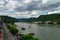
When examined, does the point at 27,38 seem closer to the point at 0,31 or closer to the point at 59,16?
the point at 0,31

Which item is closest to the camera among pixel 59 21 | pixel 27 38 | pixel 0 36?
pixel 0 36

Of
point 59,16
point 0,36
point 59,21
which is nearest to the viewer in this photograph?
point 0,36

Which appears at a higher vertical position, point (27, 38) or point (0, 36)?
point (0, 36)

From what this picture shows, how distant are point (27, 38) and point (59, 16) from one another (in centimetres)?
15923

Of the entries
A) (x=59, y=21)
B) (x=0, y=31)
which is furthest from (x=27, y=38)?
(x=59, y=21)

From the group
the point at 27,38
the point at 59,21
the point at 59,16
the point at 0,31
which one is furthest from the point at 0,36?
the point at 59,16

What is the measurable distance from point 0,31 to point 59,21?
515ft

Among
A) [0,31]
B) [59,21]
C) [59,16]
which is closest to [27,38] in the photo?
[0,31]

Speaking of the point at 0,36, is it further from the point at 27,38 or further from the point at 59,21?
the point at 59,21

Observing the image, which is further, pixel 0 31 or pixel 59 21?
pixel 59 21

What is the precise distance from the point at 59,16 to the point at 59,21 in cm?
2072

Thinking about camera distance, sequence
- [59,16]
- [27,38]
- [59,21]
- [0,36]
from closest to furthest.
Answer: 1. [0,36]
2. [27,38]
3. [59,21]
4. [59,16]

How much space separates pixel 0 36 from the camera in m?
16.4

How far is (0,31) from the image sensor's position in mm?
16688
